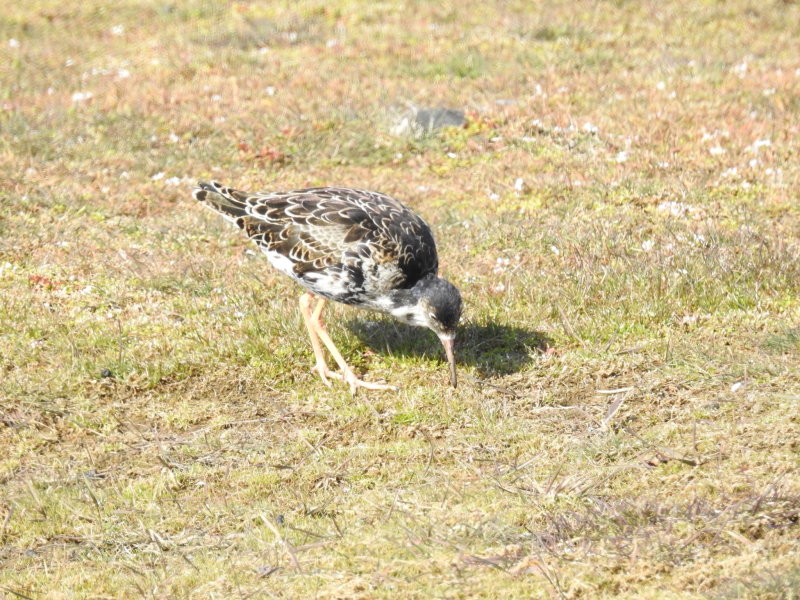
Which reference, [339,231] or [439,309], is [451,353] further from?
[339,231]

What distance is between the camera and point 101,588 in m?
6.58

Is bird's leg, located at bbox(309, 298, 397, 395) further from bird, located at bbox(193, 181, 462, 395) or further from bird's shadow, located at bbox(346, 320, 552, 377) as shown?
bird's shadow, located at bbox(346, 320, 552, 377)

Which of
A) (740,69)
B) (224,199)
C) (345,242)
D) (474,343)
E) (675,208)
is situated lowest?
Result: (474,343)

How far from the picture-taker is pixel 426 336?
422 inches

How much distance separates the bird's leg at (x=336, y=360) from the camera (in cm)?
968

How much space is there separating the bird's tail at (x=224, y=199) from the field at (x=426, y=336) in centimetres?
105

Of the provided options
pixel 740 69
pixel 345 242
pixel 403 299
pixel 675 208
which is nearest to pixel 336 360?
pixel 403 299

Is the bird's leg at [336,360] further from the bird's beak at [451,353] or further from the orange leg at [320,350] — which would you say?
the bird's beak at [451,353]

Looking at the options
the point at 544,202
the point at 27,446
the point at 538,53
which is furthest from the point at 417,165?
the point at 27,446

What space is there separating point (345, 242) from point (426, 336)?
5.21 ft

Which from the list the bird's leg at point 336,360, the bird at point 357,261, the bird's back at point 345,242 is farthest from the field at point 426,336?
the bird's back at point 345,242

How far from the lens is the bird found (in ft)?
31.5

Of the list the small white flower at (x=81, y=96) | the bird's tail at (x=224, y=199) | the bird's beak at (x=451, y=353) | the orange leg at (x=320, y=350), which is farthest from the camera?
the small white flower at (x=81, y=96)

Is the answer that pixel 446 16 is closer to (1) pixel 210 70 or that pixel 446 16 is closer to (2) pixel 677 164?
(1) pixel 210 70
